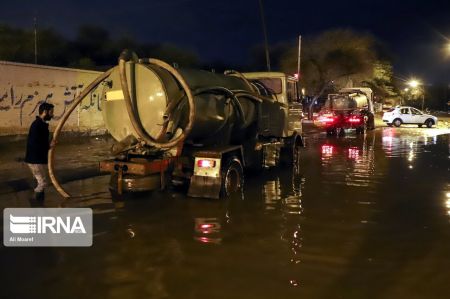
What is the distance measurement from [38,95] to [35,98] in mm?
210

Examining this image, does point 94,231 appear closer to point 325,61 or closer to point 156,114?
point 156,114

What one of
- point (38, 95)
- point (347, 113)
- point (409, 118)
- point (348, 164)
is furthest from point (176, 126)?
point (409, 118)

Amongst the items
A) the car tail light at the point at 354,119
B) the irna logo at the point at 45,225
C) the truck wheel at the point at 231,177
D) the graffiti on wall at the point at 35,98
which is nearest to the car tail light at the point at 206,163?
the truck wheel at the point at 231,177

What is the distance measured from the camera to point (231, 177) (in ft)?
34.4

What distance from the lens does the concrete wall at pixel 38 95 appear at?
17859 mm

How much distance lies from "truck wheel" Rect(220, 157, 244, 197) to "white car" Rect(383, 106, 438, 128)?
107 feet

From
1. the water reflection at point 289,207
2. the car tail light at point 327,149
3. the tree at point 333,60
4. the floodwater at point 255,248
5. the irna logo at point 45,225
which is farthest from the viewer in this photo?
the tree at point 333,60

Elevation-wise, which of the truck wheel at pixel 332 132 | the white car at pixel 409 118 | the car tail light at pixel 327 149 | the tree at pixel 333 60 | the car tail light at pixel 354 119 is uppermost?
the tree at pixel 333 60

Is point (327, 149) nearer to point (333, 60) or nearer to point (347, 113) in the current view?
point (347, 113)

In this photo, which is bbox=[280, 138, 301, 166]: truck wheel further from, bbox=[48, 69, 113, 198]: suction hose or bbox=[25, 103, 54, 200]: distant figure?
bbox=[25, 103, 54, 200]: distant figure

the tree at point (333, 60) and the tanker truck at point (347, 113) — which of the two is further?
the tree at point (333, 60)

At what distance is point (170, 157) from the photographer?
30.3 feet

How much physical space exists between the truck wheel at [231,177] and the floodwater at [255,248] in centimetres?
26

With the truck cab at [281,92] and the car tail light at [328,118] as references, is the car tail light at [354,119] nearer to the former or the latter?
the car tail light at [328,118]
